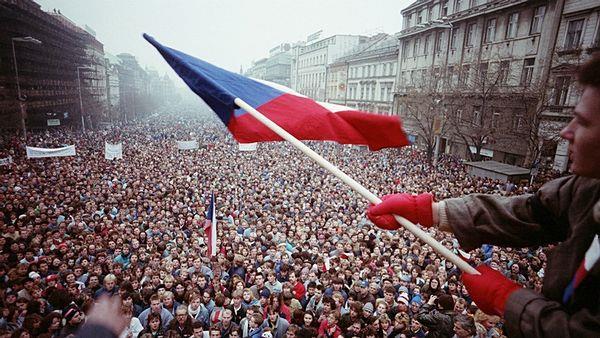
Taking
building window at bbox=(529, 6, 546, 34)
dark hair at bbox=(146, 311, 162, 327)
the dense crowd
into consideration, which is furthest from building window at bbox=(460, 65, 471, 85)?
dark hair at bbox=(146, 311, 162, 327)

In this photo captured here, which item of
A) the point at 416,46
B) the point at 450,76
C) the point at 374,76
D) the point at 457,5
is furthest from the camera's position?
the point at 374,76

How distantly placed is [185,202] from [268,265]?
743 cm

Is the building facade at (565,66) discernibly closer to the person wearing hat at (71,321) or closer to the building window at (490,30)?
the building window at (490,30)

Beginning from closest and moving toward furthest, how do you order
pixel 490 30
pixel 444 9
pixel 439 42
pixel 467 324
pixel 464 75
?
pixel 467 324 < pixel 464 75 < pixel 490 30 < pixel 439 42 < pixel 444 9

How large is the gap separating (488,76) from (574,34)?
5010 millimetres

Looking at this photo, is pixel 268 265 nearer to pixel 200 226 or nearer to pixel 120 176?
pixel 200 226

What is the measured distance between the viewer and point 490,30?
27.5m

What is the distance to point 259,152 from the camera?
27031 mm

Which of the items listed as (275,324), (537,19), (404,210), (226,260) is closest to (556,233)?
(404,210)

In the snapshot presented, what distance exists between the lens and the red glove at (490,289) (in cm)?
151

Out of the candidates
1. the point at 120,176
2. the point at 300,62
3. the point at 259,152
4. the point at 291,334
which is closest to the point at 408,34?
the point at 259,152

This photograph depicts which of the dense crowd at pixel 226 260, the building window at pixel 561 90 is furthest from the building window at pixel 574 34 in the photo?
the dense crowd at pixel 226 260

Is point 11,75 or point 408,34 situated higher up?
point 408,34

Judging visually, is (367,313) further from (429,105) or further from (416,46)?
(416,46)
